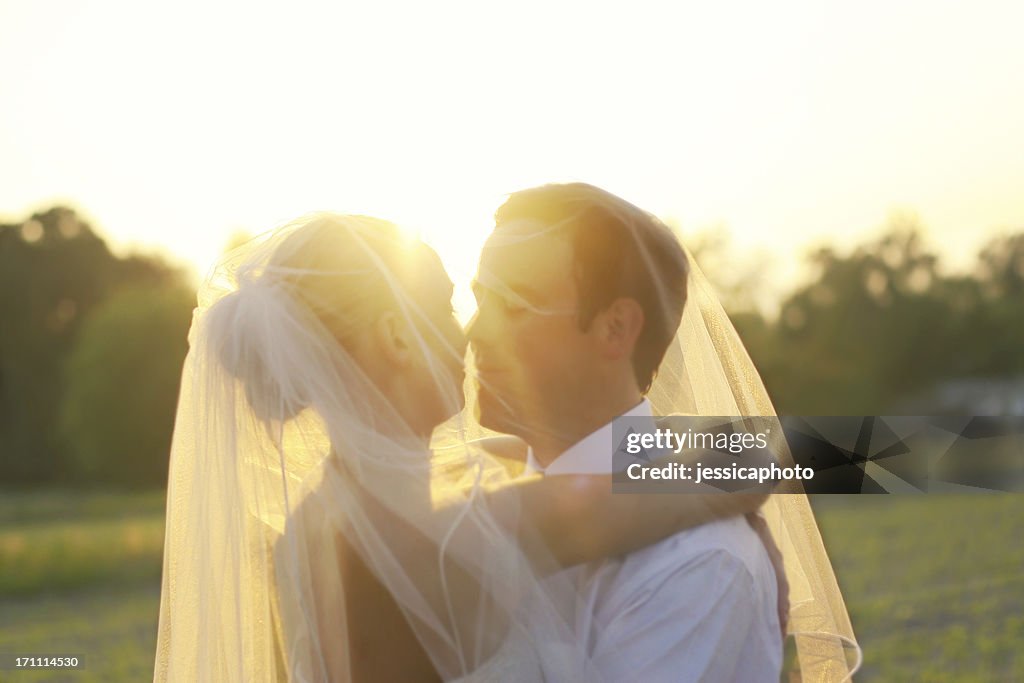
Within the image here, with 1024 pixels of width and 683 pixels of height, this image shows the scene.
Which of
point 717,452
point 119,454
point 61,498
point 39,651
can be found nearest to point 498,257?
point 717,452

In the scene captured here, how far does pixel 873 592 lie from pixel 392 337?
53.7 ft

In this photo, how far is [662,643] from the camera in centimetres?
282

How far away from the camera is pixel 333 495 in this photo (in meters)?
3.05

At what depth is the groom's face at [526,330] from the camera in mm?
3326

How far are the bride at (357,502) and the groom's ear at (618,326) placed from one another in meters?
0.43

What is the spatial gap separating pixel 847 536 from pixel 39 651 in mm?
18930

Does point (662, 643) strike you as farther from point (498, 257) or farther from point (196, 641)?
point (196, 641)

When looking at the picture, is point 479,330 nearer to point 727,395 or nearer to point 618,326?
point 618,326

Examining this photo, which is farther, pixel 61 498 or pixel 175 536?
pixel 61 498

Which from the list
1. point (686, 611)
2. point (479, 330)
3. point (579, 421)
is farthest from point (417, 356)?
point (686, 611)

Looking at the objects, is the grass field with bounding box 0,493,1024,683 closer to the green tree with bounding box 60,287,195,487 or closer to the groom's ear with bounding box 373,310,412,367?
the groom's ear with bounding box 373,310,412,367

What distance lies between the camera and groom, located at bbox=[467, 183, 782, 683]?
290 centimetres

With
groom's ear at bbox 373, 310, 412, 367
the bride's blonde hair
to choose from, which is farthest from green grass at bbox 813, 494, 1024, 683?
the bride's blonde hair

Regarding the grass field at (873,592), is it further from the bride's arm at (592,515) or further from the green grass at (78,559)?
the bride's arm at (592,515)
